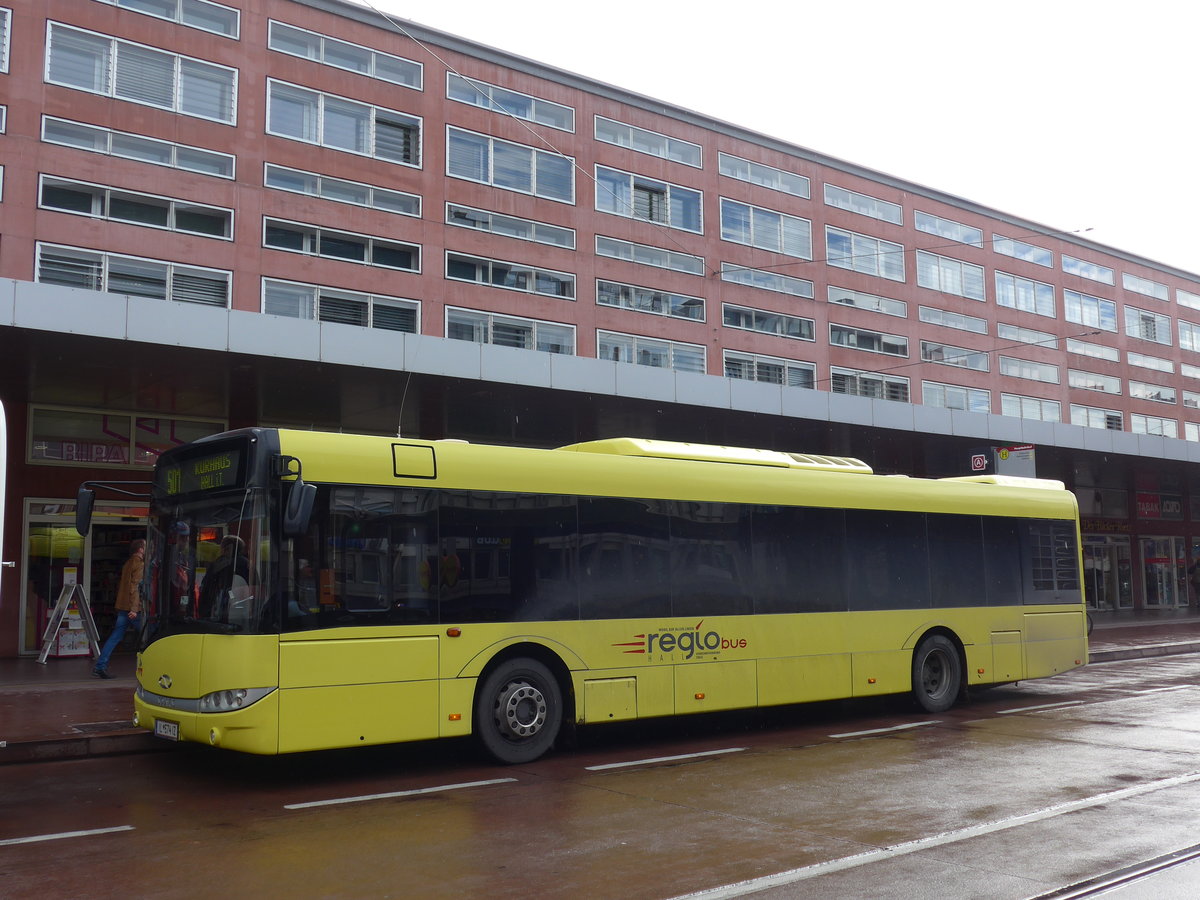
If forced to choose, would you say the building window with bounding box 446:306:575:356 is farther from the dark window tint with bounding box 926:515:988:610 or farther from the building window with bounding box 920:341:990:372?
the building window with bounding box 920:341:990:372

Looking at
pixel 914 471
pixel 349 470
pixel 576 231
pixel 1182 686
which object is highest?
pixel 576 231

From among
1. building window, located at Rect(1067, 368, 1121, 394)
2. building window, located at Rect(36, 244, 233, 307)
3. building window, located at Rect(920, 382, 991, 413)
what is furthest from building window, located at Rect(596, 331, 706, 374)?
building window, located at Rect(1067, 368, 1121, 394)

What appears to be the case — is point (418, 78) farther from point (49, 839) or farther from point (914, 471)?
point (49, 839)

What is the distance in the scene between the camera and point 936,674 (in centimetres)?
1352

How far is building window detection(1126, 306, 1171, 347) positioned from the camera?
156ft

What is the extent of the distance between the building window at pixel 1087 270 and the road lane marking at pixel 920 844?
4053cm

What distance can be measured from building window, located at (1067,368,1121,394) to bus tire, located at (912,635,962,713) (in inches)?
1332

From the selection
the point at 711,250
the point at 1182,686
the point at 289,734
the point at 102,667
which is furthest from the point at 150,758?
the point at 711,250

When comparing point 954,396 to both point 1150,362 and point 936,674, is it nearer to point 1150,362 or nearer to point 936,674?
point 1150,362

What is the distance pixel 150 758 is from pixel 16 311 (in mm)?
6616

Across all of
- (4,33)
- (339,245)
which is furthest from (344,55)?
(4,33)

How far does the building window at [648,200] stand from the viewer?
28.9 meters

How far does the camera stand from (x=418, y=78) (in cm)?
2562

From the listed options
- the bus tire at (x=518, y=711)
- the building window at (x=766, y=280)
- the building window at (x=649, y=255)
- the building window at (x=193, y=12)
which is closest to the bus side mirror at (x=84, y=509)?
the bus tire at (x=518, y=711)
